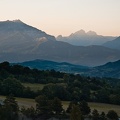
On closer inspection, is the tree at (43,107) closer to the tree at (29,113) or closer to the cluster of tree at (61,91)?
the tree at (29,113)

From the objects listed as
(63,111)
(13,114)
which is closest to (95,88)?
(63,111)

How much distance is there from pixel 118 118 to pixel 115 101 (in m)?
34.3

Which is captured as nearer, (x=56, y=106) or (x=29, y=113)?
(x=29, y=113)

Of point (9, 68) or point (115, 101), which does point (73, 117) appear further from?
point (9, 68)

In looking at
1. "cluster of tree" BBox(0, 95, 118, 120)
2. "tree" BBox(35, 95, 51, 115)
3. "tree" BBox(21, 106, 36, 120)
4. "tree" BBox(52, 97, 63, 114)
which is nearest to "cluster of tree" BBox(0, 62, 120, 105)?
"tree" BBox(35, 95, 51, 115)

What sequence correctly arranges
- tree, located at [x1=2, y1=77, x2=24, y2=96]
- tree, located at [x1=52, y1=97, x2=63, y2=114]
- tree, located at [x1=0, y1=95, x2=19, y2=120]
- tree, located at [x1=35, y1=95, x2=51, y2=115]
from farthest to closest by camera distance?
tree, located at [x1=2, y1=77, x2=24, y2=96] < tree, located at [x1=35, y1=95, x2=51, y2=115] < tree, located at [x1=52, y1=97, x2=63, y2=114] < tree, located at [x1=0, y1=95, x2=19, y2=120]

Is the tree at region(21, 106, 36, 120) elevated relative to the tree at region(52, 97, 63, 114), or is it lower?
lower

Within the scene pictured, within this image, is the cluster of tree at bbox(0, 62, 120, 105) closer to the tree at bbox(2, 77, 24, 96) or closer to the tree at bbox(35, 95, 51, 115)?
the tree at bbox(2, 77, 24, 96)

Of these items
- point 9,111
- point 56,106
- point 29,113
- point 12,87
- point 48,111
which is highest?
point 12,87

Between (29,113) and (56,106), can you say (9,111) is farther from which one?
(56,106)

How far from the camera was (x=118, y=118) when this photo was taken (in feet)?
265

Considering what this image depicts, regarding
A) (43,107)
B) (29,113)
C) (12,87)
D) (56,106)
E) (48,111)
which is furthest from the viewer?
(12,87)

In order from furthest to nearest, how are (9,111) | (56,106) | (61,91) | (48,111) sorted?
(61,91) → (56,106) → (48,111) → (9,111)

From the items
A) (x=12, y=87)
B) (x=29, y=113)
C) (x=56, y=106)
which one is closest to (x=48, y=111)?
(x=56, y=106)
